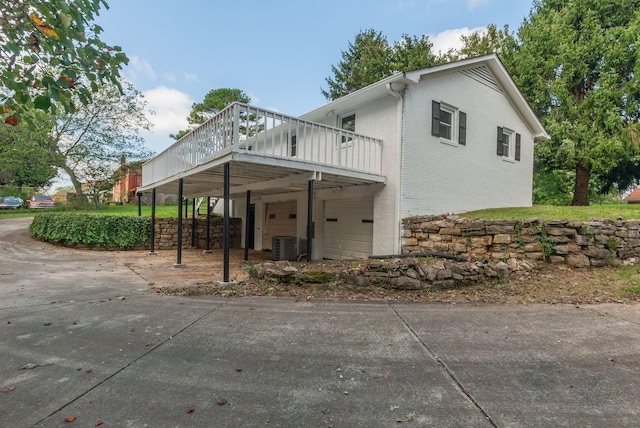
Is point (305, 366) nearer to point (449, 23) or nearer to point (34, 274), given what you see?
point (34, 274)

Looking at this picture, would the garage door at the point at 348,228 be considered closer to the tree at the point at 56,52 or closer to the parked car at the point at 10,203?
the tree at the point at 56,52

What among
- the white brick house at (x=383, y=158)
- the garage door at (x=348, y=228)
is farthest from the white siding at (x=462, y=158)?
the garage door at (x=348, y=228)

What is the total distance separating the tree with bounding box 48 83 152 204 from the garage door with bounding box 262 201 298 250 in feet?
46.5

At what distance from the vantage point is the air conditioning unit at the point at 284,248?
10.7 meters

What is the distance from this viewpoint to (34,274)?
7559 millimetres

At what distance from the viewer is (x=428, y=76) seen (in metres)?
8.97

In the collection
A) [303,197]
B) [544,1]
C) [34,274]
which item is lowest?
[34,274]

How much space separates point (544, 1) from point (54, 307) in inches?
1018

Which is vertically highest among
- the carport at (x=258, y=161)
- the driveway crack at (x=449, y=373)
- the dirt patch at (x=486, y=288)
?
the carport at (x=258, y=161)

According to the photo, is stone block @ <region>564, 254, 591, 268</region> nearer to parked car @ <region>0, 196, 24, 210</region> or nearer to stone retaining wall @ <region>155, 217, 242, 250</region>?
stone retaining wall @ <region>155, 217, 242, 250</region>

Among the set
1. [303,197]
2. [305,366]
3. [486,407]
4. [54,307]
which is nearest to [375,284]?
[305,366]

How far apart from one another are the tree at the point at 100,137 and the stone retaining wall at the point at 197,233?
1176cm

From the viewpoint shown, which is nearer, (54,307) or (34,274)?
(54,307)

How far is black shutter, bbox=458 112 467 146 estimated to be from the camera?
1001 centimetres
